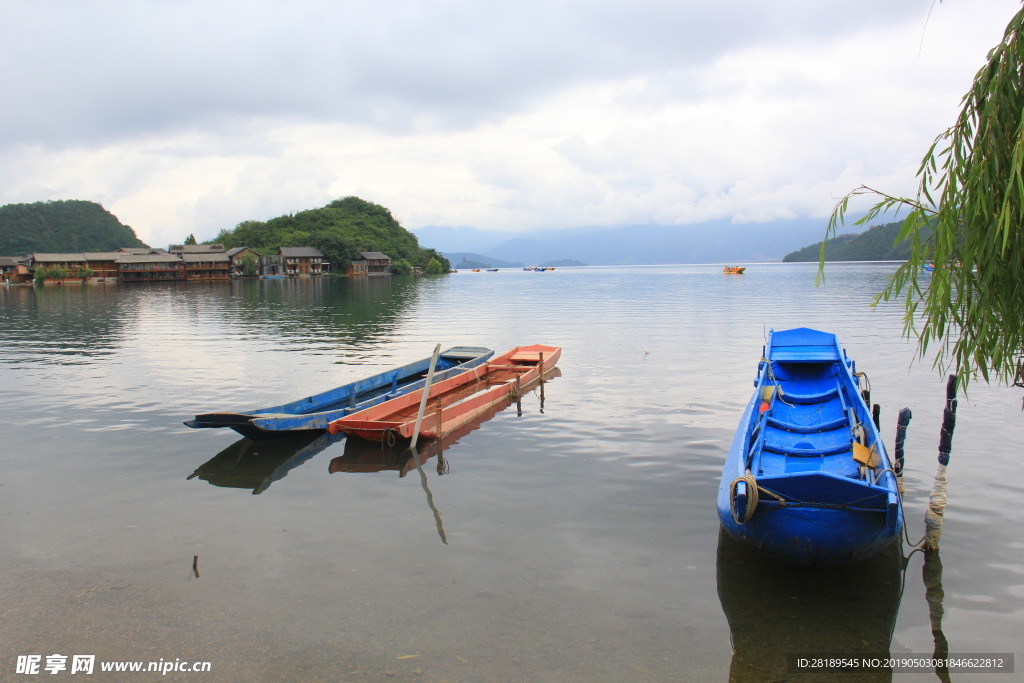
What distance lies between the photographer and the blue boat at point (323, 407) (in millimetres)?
14469

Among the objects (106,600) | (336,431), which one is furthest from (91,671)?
(336,431)

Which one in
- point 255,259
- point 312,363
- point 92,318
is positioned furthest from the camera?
point 255,259

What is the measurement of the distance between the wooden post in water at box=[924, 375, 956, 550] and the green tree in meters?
3.39

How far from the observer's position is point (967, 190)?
6.07 m

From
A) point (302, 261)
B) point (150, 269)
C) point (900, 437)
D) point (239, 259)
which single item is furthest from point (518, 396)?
point (302, 261)

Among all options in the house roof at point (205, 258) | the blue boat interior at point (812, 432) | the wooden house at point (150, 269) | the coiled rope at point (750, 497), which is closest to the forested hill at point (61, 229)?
the wooden house at point (150, 269)

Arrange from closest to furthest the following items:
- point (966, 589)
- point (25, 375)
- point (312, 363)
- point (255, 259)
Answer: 1. point (966, 589)
2. point (25, 375)
3. point (312, 363)
4. point (255, 259)

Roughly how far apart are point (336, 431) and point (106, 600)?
709cm

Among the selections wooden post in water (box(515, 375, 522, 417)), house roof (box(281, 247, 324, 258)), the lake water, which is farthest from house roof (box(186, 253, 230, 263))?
wooden post in water (box(515, 375, 522, 417))

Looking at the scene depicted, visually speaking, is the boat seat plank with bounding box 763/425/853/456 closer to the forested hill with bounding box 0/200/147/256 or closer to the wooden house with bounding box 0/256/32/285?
the wooden house with bounding box 0/256/32/285

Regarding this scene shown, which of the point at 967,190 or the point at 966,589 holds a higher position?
the point at 967,190

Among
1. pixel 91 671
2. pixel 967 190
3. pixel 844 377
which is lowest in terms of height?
pixel 91 671

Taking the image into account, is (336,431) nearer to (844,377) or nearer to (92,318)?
(844,377)

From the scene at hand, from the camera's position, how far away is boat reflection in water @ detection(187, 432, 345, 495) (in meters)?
13.8
